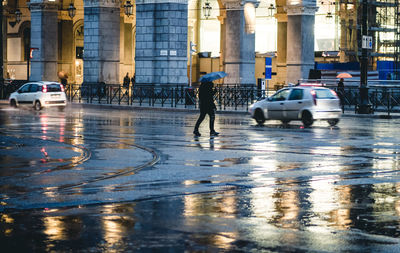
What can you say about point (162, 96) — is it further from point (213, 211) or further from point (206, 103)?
point (213, 211)

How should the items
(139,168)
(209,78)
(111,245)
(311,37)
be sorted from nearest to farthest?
(111,245) < (139,168) < (209,78) < (311,37)

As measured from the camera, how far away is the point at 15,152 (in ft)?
54.2

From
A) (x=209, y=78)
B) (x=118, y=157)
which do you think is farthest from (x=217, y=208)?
(x=209, y=78)

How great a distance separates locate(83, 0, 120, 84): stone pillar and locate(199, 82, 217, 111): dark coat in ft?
89.8

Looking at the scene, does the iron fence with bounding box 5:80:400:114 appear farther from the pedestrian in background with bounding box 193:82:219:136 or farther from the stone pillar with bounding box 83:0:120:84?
the pedestrian in background with bounding box 193:82:219:136

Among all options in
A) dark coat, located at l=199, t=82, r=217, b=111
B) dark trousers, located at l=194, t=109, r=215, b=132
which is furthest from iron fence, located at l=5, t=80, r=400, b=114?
dark trousers, located at l=194, t=109, r=215, b=132

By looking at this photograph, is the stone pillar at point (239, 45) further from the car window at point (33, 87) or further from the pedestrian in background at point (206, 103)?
the pedestrian in background at point (206, 103)

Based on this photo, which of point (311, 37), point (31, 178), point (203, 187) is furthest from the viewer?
point (311, 37)

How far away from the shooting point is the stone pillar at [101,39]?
49.7 m

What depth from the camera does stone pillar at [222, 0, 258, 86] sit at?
48500 millimetres

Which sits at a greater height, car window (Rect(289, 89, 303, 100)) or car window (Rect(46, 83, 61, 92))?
car window (Rect(46, 83, 61, 92))

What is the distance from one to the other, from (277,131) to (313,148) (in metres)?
6.00

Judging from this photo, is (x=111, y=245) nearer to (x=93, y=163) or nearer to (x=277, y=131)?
(x=93, y=163)

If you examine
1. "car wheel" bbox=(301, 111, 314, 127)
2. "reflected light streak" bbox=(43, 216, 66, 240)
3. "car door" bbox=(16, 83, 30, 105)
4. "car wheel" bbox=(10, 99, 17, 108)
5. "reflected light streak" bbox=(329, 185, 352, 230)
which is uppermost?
"car door" bbox=(16, 83, 30, 105)
